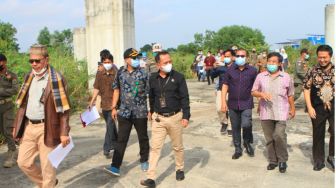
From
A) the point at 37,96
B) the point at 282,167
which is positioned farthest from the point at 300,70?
the point at 37,96

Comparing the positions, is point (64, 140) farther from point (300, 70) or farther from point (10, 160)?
point (300, 70)

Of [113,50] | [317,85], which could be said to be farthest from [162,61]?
[113,50]

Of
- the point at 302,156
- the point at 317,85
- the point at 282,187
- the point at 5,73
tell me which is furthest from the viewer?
the point at 302,156

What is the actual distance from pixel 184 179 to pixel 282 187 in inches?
51.2

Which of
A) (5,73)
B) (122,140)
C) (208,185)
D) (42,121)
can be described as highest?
(5,73)

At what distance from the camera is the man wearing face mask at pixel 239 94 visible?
6.72 m

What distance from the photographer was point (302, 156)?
23.0 feet

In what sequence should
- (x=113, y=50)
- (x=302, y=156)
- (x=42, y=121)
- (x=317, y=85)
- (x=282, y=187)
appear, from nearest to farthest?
(x=42, y=121) → (x=282, y=187) → (x=317, y=85) → (x=302, y=156) → (x=113, y=50)

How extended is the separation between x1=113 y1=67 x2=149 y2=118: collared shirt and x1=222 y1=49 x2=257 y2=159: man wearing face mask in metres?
1.39

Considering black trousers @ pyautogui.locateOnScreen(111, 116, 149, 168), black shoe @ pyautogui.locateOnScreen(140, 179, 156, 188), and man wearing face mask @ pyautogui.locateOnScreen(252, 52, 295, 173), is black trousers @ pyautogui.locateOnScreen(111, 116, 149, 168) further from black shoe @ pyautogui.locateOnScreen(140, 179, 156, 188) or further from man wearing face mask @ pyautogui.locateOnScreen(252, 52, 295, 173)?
man wearing face mask @ pyautogui.locateOnScreen(252, 52, 295, 173)

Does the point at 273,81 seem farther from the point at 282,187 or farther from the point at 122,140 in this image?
the point at 122,140

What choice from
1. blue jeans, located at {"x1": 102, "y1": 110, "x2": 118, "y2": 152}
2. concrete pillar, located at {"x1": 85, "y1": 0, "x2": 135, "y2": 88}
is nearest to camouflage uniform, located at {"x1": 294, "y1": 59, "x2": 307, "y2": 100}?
concrete pillar, located at {"x1": 85, "y1": 0, "x2": 135, "y2": 88}

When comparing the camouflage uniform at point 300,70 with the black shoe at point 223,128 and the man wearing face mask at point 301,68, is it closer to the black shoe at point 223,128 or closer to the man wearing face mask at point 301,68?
the man wearing face mask at point 301,68

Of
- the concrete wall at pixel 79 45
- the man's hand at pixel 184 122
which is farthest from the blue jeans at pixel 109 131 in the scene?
the concrete wall at pixel 79 45
